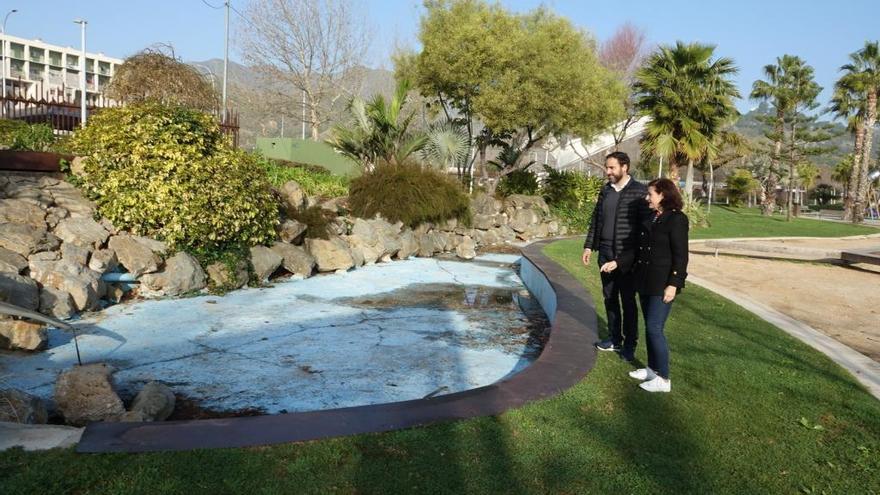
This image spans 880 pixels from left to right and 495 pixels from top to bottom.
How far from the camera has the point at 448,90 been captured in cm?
1841

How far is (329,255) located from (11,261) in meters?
4.54

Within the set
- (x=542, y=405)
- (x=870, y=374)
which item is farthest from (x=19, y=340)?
(x=870, y=374)

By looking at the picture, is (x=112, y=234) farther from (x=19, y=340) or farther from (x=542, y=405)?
(x=542, y=405)

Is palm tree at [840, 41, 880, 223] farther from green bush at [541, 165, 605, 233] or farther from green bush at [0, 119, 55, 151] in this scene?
green bush at [0, 119, 55, 151]

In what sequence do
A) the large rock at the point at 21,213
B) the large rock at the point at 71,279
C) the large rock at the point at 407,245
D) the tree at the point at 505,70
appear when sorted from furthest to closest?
the tree at the point at 505,70 < the large rock at the point at 407,245 < the large rock at the point at 21,213 < the large rock at the point at 71,279

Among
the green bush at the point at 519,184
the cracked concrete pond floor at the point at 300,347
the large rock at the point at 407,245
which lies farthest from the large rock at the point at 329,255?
the green bush at the point at 519,184

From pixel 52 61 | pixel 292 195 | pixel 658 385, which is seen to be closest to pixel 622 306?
pixel 658 385

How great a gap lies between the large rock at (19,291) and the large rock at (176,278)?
1.40 m

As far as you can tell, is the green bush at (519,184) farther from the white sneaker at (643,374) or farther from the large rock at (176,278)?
the white sneaker at (643,374)

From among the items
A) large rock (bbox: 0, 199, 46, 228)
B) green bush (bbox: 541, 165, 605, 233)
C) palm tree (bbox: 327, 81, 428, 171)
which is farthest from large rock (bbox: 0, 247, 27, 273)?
green bush (bbox: 541, 165, 605, 233)

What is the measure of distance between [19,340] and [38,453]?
2717 millimetres

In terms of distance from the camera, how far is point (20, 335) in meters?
5.01

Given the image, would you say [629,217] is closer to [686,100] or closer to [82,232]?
[82,232]

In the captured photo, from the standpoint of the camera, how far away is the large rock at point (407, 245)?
39.2ft
